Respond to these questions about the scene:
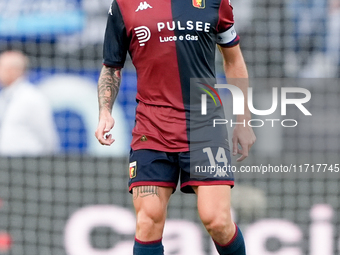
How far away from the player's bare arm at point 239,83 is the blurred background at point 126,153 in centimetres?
192

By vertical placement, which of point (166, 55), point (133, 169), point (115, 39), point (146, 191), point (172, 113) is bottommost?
point (146, 191)

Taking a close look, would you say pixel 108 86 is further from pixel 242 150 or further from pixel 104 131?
pixel 242 150

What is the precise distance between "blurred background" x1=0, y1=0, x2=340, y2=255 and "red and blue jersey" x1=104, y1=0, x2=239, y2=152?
2134 millimetres

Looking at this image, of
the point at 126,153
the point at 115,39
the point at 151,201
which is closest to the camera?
the point at 151,201

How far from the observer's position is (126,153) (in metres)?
6.56

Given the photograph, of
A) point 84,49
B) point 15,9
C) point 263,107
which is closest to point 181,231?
point 263,107

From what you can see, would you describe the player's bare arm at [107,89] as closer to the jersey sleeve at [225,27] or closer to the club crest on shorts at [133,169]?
the club crest on shorts at [133,169]

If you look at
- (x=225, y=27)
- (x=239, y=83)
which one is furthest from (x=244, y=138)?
(x=225, y=27)

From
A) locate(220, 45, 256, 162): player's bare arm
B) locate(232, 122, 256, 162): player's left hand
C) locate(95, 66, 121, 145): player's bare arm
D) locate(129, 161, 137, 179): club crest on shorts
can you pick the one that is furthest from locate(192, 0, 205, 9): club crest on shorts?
locate(129, 161, 137, 179): club crest on shorts

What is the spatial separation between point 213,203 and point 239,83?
31.9 inches

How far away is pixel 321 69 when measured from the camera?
7.13m

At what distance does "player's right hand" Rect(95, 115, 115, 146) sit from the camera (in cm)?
335

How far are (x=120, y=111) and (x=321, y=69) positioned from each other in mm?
2304

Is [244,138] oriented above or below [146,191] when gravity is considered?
above
